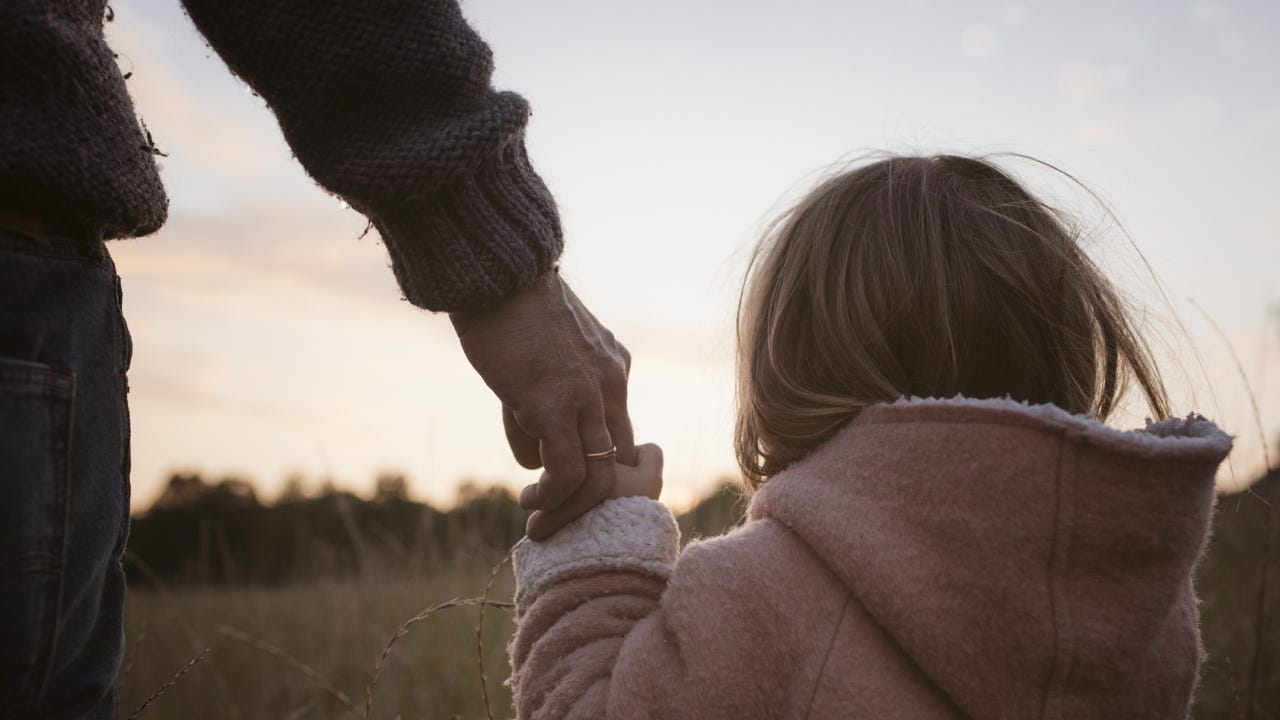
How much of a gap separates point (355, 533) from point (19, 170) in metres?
2.92

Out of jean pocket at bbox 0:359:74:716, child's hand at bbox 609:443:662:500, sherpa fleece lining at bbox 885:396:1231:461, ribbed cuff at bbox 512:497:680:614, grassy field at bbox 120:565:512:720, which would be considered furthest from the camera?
grassy field at bbox 120:565:512:720

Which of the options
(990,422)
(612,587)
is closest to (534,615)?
(612,587)

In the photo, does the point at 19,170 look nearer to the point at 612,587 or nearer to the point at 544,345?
the point at 544,345

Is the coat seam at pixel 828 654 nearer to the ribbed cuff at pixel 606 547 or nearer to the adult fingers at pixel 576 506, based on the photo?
the ribbed cuff at pixel 606 547

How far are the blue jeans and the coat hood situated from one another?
891 mm

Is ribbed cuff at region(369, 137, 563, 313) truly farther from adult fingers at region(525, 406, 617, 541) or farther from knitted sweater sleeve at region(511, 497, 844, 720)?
knitted sweater sleeve at region(511, 497, 844, 720)

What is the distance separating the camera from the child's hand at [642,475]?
1.45 m

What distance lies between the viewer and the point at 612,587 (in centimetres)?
130

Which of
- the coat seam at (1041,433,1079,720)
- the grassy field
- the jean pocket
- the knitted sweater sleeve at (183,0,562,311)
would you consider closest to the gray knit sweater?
the knitted sweater sleeve at (183,0,562,311)

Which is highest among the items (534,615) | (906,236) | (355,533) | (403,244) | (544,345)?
(906,236)

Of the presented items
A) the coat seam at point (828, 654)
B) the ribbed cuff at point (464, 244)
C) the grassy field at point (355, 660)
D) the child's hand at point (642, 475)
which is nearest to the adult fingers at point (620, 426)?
the child's hand at point (642, 475)

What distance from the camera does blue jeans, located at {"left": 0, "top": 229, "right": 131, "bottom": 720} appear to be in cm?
81

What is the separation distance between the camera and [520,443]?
150 cm

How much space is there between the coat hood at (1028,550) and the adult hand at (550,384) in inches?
17.2
